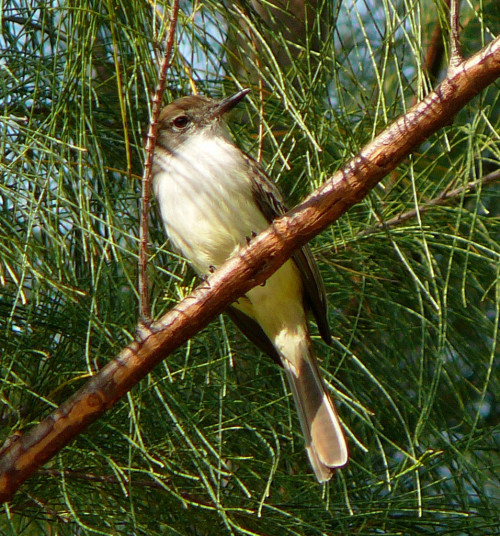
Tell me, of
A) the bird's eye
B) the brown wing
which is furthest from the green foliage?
the bird's eye

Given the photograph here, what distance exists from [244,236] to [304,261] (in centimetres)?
29

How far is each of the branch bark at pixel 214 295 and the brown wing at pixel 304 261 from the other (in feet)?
1.69

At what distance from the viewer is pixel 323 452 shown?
240 centimetres

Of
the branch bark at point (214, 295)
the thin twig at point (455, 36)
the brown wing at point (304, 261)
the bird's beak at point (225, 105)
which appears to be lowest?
the brown wing at point (304, 261)

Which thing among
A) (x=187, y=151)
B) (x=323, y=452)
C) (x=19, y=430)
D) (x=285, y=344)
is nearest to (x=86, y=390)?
(x=19, y=430)

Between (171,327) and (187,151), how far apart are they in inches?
44.9

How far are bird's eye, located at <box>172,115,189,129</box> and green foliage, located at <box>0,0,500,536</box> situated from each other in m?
0.22

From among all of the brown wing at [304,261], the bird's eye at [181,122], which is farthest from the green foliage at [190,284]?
the bird's eye at [181,122]

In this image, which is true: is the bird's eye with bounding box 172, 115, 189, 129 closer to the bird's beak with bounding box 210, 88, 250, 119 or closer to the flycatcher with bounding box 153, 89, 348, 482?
the flycatcher with bounding box 153, 89, 348, 482

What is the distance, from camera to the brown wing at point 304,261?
2492 millimetres

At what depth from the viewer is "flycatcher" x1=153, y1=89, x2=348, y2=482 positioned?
8.37 feet

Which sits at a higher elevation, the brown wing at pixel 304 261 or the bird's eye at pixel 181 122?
the bird's eye at pixel 181 122

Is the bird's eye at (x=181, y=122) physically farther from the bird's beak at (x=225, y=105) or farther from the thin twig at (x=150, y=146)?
the thin twig at (x=150, y=146)

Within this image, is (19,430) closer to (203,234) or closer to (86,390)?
(86,390)
